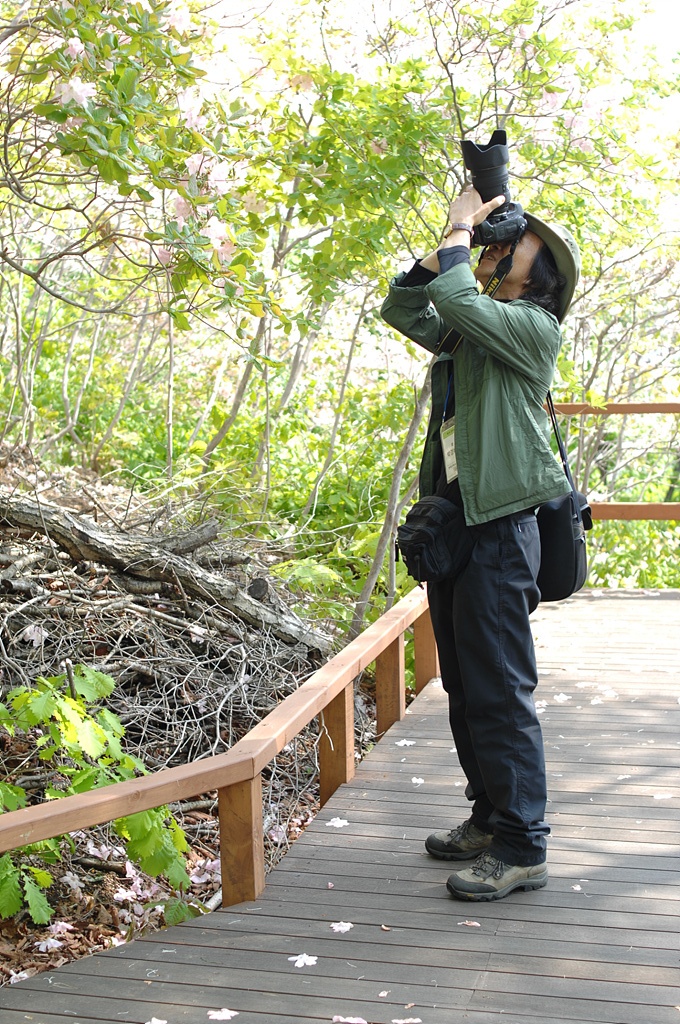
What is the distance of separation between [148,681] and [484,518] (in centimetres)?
229

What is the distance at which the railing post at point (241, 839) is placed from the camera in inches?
117

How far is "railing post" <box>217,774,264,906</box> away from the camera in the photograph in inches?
117

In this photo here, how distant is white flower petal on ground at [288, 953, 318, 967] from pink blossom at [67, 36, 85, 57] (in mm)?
2811

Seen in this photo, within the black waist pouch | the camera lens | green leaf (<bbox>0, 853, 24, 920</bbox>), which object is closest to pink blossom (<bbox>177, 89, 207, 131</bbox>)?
the camera lens

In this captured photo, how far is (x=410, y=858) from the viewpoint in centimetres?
327

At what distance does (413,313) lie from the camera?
320 centimetres

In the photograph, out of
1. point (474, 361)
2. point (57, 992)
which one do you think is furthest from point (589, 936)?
point (474, 361)

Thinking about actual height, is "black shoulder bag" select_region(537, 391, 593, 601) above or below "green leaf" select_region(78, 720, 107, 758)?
above

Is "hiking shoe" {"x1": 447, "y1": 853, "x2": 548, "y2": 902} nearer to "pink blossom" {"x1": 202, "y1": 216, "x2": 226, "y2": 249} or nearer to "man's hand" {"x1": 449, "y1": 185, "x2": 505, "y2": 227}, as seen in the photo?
"man's hand" {"x1": 449, "y1": 185, "x2": 505, "y2": 227}

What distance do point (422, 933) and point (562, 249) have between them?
1853mm

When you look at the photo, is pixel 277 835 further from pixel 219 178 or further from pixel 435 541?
pixel 219 178

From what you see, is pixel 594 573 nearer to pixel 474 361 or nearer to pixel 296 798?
pixel 296 798

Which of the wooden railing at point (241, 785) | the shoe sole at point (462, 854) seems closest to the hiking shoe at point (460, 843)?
the shoe sole at point (462, 854)

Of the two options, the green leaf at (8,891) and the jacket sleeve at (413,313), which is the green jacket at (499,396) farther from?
the green leaf at (8,891)
